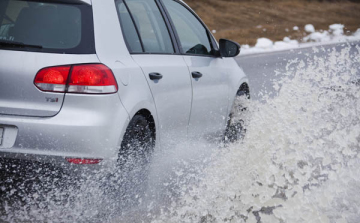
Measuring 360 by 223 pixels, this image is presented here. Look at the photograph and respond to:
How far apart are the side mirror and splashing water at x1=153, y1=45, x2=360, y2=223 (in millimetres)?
621

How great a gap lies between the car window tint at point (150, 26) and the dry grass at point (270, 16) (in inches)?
726

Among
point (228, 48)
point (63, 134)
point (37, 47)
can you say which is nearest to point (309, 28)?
point (228, 48)

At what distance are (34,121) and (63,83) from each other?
32 cm

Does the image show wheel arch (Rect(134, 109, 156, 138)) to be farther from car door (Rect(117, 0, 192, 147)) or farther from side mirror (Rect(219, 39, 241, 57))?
side mirror (Rect(219, 39, 241, 57))

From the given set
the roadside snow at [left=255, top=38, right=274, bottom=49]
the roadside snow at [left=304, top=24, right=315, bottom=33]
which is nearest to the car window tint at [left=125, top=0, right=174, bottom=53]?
the roadside snow at [left=255, top=38, right=274, bottom=49]

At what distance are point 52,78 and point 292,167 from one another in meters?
1.88

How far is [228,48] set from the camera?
6.04 m

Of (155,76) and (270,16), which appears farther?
(270,16)

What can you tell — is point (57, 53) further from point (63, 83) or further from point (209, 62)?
point (209, 62)

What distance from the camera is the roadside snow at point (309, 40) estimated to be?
22.1 meters

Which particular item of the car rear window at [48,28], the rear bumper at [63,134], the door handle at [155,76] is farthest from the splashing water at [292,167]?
the car rear window at [48,28]

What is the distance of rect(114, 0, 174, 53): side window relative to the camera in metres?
4.65

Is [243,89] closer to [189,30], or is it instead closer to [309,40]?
[189,30]

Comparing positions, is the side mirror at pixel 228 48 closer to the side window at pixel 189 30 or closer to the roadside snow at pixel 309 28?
the side window at pixel 189 30
